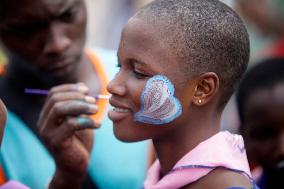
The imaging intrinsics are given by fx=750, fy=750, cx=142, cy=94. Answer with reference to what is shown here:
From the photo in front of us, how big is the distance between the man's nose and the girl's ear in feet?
2.84

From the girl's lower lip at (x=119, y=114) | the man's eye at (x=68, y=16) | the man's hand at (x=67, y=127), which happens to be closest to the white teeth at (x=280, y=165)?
the man's hand at (x=67, y=127)

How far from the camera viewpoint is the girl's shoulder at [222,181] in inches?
85.4

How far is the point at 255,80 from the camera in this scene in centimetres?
321

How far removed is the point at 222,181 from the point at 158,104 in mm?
308

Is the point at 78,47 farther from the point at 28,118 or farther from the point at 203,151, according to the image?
the point at 203,151

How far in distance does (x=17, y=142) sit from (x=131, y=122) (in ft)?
2.77

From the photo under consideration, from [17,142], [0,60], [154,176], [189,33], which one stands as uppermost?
[189,33]

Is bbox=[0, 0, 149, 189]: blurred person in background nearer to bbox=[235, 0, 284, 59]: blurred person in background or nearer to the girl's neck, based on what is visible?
the girl's neck

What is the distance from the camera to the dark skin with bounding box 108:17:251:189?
2.21m

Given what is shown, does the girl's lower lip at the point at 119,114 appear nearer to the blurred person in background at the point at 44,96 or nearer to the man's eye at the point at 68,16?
the blurred person in background at the point at 44,96

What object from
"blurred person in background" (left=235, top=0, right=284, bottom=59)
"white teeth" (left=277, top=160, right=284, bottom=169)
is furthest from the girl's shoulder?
"blurred person in background" (left=235, top=0, right=284, bottom=59)

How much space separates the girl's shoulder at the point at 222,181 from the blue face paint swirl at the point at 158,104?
0.69ft

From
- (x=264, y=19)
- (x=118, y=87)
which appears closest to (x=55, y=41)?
(x=118, y=87)

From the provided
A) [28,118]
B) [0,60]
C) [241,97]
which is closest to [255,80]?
[241,97]
